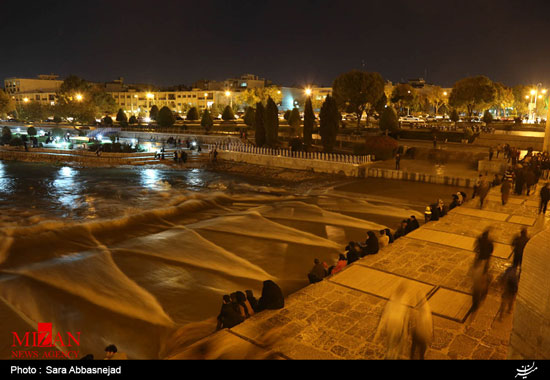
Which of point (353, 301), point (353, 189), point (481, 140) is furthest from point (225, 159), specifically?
point (353, 301)

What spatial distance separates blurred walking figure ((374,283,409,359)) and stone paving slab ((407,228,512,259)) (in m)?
5.16

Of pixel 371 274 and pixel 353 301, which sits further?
pixel 371 274

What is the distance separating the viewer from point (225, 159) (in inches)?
1231

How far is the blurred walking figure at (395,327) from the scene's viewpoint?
203 inches

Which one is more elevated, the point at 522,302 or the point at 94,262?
the point at 522,302

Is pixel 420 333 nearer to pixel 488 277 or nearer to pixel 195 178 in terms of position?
pixel 488 277

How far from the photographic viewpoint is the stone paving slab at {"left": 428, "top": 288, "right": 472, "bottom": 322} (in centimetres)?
659

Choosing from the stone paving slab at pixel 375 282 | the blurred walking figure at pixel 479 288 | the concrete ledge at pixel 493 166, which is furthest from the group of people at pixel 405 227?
the concrete ledge at pixel 493 166

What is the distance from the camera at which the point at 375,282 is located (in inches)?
312

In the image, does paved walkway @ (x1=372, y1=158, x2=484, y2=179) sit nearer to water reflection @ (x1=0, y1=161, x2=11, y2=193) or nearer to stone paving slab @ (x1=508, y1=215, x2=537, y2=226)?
stone paving slab @ (x1=508, y1=215, x2=537, y2=226)

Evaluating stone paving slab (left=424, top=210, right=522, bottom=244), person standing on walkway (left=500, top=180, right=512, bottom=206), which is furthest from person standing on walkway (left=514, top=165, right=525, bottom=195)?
stone paving slab (left=424, top=210, right=522, bottom=244)
